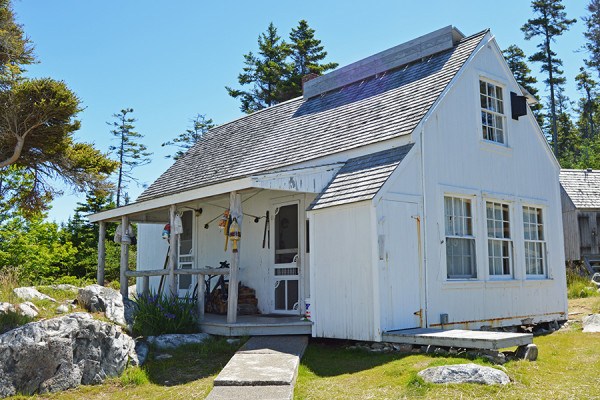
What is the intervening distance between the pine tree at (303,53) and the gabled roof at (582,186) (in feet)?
49.8

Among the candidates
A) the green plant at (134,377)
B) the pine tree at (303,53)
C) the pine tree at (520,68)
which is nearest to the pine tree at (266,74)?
the pine tree at (303,53)

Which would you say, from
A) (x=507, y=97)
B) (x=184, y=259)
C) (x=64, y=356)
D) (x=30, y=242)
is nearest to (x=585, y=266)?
(x=507, y=97)

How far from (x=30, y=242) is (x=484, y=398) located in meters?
20.6

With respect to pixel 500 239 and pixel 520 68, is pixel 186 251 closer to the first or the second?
pixel 500 239

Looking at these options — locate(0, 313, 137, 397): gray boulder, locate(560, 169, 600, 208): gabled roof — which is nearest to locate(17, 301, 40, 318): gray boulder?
locate(0, 313, 137, 397): gray boulder

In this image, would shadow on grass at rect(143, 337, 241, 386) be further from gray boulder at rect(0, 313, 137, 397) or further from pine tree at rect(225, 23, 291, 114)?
pine tree at rect(225, 23, 291, 114)

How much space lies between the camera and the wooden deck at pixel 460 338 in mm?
7438

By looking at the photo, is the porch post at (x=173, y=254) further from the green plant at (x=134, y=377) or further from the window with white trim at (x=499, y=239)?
the window with white trim at (x=499, y=239)

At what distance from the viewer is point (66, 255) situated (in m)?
22.7

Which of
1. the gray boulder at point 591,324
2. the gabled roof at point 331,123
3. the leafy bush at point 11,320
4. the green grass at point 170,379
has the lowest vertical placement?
the green grass at point 170,379

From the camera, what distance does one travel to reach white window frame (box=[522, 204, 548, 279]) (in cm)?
1221

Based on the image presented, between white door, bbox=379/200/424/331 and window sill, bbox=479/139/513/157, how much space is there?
8.99ft

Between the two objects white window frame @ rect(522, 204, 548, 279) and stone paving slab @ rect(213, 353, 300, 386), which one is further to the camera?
white window frame @ rect(522, 204, 548, 279)

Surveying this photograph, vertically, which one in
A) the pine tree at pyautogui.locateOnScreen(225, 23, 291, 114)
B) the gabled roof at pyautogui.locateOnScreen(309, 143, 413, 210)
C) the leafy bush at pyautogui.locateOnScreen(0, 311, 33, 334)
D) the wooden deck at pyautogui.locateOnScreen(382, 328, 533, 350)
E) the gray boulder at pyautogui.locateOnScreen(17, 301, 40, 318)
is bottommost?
the wooden deck at pyautogui.locateOnScreen(382, 328, 533, 350)
